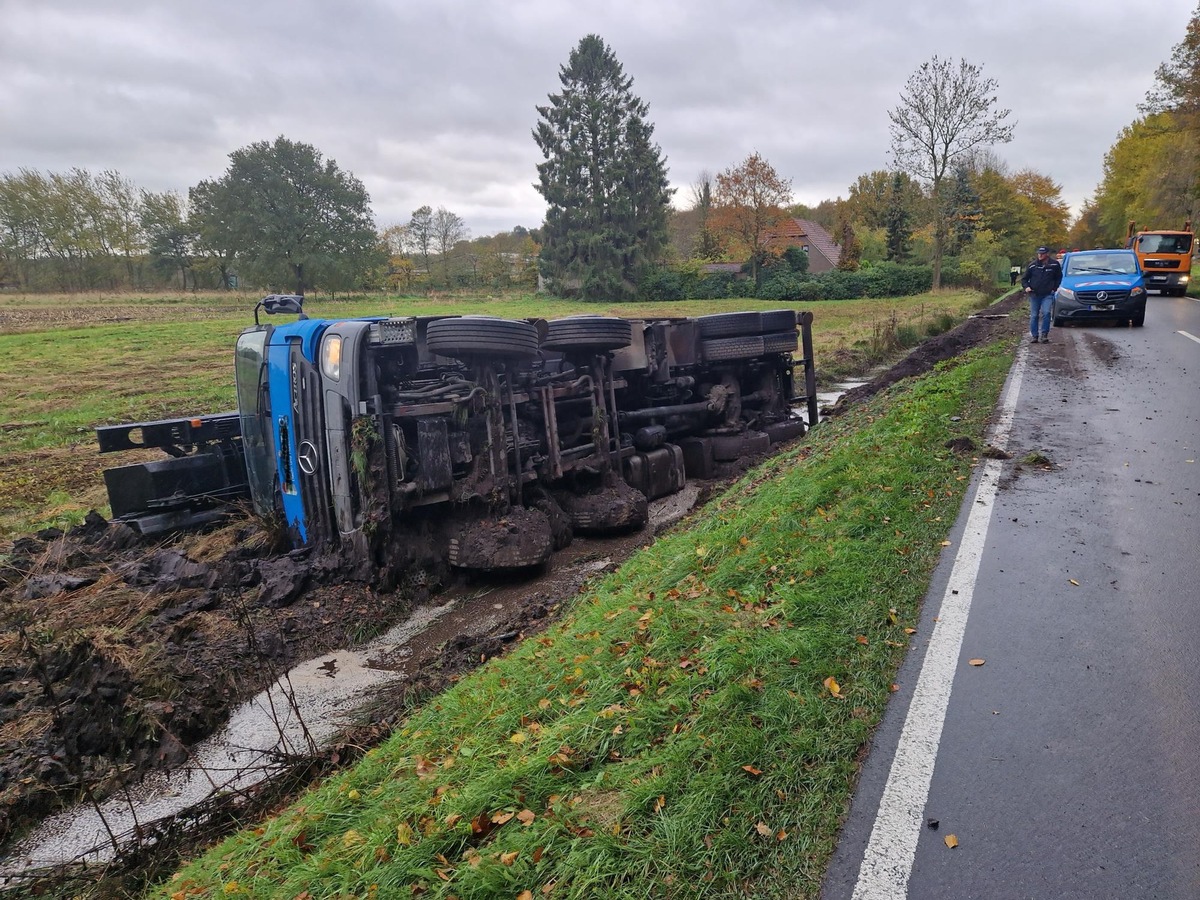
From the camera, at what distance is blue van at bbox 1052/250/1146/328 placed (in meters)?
16.2

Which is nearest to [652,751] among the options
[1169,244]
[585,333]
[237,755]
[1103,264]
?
[237,755]

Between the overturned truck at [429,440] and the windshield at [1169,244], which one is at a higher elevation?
the windshield at [1169,244]

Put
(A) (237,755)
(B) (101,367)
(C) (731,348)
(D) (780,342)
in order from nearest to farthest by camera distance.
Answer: (A) (237,755) → (C) (731,348) → (D) (780,342) → (B) (101,367)

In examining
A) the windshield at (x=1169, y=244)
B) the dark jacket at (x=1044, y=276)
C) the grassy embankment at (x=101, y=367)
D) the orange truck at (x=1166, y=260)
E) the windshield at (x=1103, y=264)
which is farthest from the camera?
the windshield at (x=1169, y=244)

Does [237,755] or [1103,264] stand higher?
[1103,264]

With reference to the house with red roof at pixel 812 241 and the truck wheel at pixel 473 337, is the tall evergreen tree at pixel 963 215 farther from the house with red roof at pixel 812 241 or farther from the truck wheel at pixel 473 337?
the truck wheel at pixel 473 337

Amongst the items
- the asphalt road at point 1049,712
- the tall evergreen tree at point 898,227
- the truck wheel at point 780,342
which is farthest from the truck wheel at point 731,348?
the tall evergreen tree at point 898,227

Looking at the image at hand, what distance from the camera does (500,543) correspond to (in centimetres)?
712

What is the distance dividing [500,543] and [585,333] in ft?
8.33

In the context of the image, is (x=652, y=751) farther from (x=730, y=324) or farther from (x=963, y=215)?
(x=963, y=215)

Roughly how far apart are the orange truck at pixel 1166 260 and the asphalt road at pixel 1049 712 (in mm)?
24133

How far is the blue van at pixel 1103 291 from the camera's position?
16.2 m

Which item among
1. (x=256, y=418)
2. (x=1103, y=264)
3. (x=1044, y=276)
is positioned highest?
(x=1103, y=264)

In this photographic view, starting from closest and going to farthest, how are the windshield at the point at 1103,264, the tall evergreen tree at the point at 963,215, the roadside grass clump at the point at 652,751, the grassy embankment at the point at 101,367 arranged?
the roadside grass clump at the point at 652,751
the grassy embankment at the point at 101,367
the windshield at the point at 1103,264
the tall evergreen tree at the point at 963,215
